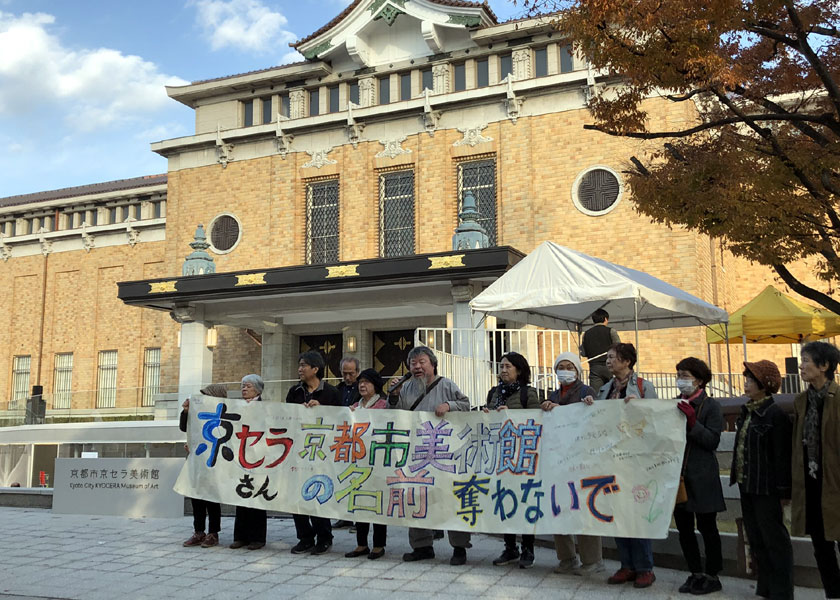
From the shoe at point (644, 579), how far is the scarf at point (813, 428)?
1472 millimetres

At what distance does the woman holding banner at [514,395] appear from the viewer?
6891mm

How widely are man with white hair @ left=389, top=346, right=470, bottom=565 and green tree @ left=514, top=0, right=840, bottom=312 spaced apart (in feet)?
14.1

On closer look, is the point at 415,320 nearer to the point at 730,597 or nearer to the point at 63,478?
the point at 63,478

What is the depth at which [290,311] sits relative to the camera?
20984 millimetres

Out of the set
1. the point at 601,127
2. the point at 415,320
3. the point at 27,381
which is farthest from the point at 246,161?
the point at 601,127

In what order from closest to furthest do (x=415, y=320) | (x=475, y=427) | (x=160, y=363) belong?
(x=475, y=427)
(x=415, y=320)
(x=160, y=363)

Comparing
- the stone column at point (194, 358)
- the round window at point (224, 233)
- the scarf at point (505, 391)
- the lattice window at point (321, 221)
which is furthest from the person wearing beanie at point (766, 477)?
the round window at point (224, 233)

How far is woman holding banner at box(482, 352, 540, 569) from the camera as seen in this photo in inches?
271

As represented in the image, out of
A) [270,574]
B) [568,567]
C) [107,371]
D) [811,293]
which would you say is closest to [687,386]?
[568,567]

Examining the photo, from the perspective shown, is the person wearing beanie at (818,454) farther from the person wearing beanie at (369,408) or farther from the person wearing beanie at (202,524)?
the person wearing beanie at (202,524)

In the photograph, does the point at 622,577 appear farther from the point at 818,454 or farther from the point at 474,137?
the point at 474,137

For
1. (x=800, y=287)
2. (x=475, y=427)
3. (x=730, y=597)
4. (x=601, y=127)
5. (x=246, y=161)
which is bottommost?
(x=730, y=597)

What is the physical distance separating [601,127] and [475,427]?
5.06 metres

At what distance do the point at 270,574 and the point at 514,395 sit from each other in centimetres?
266
